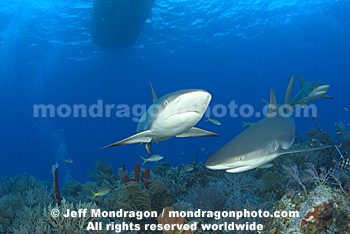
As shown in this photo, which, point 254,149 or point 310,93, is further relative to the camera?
point 310,93

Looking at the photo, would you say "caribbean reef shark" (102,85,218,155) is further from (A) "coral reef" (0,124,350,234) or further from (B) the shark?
(B) the shark

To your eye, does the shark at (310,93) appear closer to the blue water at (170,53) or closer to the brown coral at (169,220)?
the brown coral at (169,220)

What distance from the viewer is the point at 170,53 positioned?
46844mm

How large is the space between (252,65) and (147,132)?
61290 millimetres

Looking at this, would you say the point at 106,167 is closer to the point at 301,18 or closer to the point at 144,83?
the point at 301,18

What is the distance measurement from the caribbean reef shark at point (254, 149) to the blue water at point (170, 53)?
1535 centimetres

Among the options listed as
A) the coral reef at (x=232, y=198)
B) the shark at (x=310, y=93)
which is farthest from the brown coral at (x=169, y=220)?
the shark at (x=310, y=93)

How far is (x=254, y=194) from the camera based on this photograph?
704cm

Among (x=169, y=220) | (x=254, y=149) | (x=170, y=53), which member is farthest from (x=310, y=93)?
(x=170, y=53)

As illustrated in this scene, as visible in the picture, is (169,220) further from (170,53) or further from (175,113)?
(170,53)

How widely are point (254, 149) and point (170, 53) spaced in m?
44.5

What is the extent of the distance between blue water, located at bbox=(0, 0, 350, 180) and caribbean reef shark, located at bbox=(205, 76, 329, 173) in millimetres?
15354

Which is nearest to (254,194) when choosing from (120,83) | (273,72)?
(120,83)

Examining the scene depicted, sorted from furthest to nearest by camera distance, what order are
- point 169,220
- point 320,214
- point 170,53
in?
point 170,53
point 169,220
point 320,214
